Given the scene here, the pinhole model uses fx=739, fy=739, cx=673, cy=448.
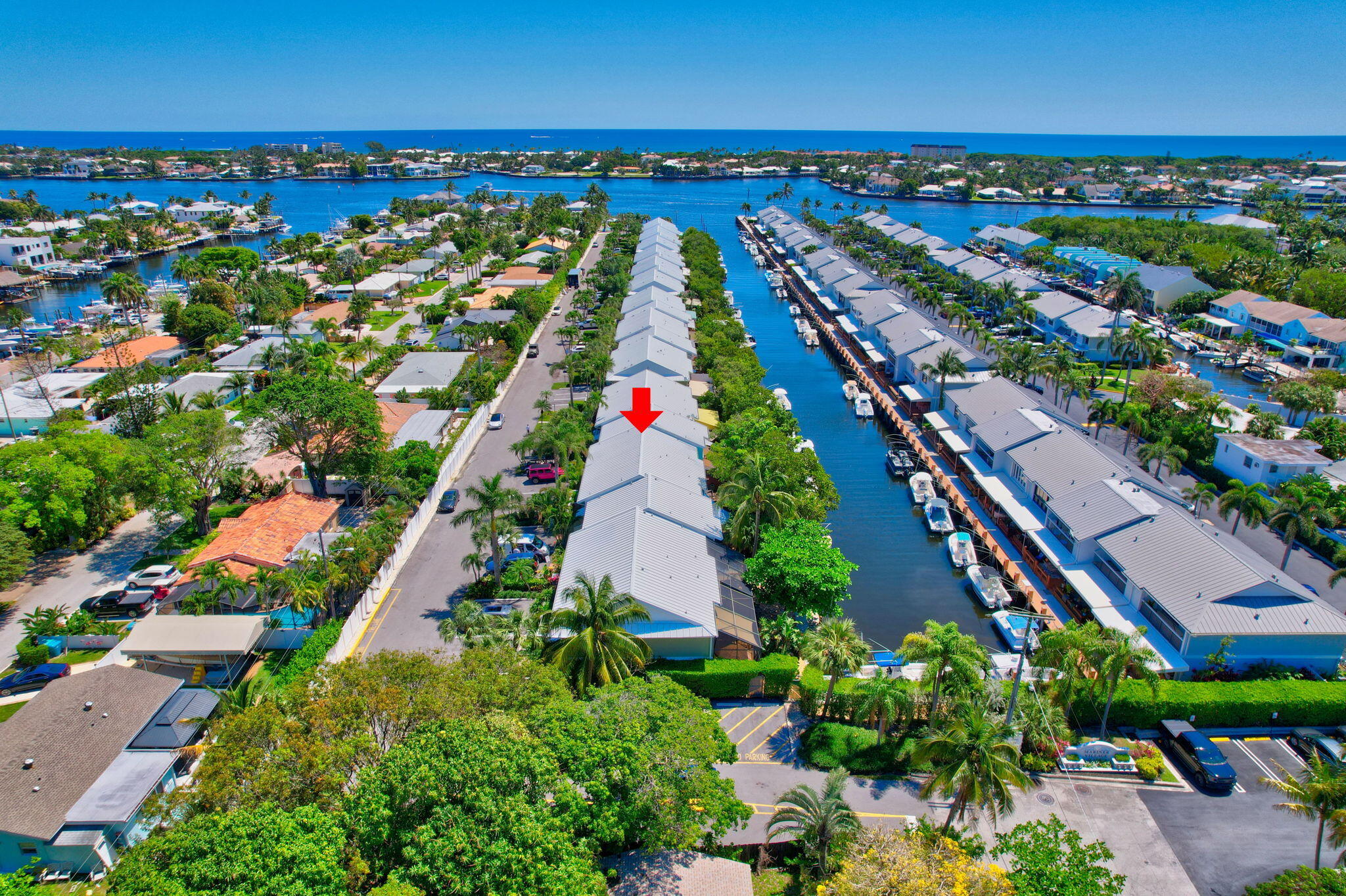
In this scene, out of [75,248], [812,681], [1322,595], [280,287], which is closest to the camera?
[812,681]

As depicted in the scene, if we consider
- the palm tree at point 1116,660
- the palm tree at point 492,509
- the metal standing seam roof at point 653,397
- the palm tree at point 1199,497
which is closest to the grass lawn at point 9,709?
the palm tree at point 492,509

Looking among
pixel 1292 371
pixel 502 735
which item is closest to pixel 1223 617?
pixel 502 735

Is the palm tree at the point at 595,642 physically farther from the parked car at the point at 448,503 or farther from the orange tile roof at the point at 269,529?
the parked car at the point at 448,503

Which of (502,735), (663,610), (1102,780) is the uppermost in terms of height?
(502,735)

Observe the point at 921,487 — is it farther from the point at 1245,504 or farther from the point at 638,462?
the point at 638,462

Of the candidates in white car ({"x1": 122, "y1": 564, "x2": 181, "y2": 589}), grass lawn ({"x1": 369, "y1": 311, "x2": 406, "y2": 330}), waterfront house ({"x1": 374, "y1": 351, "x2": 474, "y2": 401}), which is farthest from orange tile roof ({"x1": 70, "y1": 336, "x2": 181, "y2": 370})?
white car ({"x1": 122, "y1": 564, "x2": 181, "y2": 589})

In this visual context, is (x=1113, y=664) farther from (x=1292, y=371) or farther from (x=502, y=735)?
(x=1292, y=371)

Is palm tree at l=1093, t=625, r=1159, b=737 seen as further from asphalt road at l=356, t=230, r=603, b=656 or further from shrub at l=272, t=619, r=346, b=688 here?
shrub at l=272, t=619, r=346, b=688
